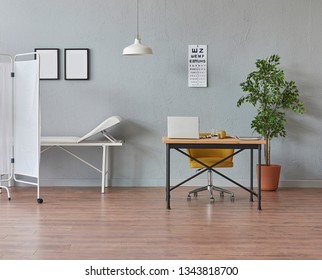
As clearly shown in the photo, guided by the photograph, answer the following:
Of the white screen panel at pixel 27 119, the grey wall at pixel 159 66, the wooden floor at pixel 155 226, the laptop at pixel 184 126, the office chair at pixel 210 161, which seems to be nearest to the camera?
the wooden floor at pixel 155 226

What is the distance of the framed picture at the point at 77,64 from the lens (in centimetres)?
825

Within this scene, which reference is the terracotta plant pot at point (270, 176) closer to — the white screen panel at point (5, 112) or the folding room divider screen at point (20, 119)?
the folding room divider screen at point (20, 119)

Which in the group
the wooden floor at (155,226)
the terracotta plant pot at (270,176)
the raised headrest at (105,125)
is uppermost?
the raised headrest at (105,125)

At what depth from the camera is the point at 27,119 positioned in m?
7.18

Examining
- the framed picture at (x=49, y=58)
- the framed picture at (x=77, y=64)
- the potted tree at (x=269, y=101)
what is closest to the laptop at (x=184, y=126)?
the potted tree at (x=269, y=101)

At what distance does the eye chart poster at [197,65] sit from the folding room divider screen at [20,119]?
2146mm

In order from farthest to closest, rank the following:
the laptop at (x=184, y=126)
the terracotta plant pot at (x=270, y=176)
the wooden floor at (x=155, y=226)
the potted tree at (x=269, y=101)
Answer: the terracotta plant pot at (x=270, y=176) → the potted tree at (x=269, y=101) → the laptop at (x=184, y=126) → the wooden floor at (x=155, y=226)

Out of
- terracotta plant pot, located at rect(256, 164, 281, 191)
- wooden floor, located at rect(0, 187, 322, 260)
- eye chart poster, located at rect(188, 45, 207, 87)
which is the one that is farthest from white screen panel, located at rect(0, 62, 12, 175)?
terracotta plant pot, located at rect(256, 164, 281, 191)

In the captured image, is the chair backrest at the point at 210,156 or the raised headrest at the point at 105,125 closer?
the chair backrest at the point at 210,156

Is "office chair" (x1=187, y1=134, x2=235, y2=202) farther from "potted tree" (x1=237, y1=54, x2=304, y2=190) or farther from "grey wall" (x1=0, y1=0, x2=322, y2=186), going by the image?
"grey wall" (x1=0, y1=0, x2=322, y2=186)

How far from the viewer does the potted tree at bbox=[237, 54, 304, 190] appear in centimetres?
775

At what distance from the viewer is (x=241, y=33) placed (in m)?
8.26

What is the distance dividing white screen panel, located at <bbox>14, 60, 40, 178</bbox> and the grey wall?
0.97m

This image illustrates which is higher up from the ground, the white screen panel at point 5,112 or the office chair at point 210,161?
the white screen panel at point 5,112
